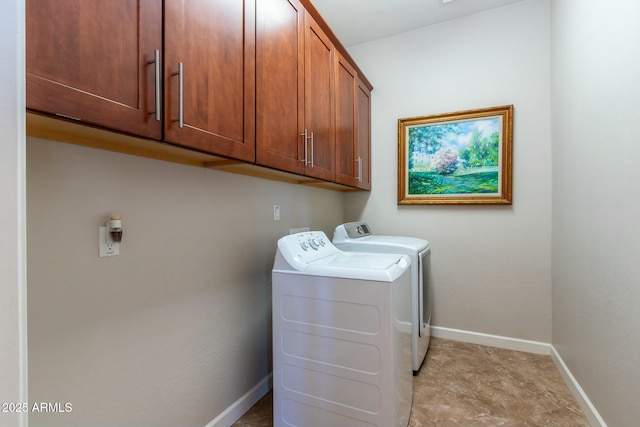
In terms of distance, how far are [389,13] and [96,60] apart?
2451 mm

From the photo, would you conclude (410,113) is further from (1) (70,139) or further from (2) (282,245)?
(1) (70,139)

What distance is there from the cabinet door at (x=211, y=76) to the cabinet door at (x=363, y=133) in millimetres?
1442

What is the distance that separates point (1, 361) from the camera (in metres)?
0.50

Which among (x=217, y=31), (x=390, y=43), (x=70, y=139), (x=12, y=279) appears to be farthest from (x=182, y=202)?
(x=390, y=43)

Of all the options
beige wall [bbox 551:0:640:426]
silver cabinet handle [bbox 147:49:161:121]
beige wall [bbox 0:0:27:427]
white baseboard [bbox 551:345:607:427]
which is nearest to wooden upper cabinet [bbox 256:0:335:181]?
silver cabinet handle [bbox 147:49:161:121]

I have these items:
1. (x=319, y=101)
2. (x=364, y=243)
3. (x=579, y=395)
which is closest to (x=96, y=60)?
(x=319, y=101)

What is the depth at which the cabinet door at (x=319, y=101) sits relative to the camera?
69.5 inches

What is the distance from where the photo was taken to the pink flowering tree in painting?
8.65ft

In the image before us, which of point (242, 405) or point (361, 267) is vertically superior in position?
point (361, 267)

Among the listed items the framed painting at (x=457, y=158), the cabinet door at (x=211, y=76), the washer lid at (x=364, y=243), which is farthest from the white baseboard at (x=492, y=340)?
the cabinet door at (x=211, y=76)

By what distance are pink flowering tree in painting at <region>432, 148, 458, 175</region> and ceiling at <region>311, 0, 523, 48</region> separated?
44.9 inches

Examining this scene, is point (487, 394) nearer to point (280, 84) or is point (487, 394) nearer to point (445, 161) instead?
point (445, 161)

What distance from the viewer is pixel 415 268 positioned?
1995 millimetres

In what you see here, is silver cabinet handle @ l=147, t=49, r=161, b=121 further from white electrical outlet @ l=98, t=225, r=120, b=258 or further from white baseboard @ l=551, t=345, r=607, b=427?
white baseboard @ l=551, t=345, r=607, b=427
